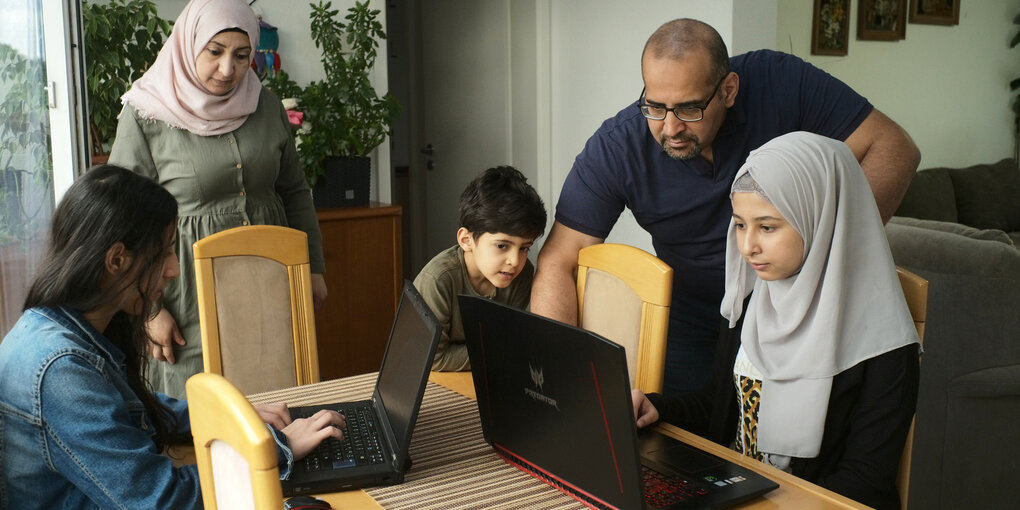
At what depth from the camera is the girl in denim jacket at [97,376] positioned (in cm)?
128

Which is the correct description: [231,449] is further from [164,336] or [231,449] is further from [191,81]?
[191,81]

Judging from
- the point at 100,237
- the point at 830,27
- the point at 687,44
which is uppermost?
the point at 830,27

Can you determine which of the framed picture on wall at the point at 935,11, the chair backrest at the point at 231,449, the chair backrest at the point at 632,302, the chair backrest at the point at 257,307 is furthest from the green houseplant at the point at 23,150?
the framed picture on wall at the point at 935,11

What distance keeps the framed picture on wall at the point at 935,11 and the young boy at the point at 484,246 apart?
426 cm

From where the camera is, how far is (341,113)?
3715 mm

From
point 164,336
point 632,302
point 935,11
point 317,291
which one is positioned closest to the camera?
point 632,302

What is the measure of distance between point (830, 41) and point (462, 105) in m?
2.09

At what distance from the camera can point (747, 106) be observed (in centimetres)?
212

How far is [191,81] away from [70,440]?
1.36 metres

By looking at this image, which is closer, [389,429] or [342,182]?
[389,429]

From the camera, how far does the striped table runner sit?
1309mm

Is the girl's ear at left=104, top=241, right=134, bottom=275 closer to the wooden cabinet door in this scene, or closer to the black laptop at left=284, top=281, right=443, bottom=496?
the black laptop at left=284, top=281, right=443, bottom=496

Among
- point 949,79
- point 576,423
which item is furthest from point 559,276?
point 949,79

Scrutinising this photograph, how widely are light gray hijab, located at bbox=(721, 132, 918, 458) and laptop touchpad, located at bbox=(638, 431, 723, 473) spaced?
20cm
